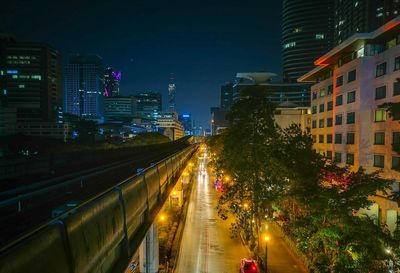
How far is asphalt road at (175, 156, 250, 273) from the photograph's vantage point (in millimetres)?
22734

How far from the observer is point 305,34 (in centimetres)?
16062

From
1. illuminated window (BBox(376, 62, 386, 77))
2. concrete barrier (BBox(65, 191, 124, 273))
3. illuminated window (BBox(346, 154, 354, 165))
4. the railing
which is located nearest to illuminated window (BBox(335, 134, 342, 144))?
illuminated window (BBox(346, 154, 354, 165))

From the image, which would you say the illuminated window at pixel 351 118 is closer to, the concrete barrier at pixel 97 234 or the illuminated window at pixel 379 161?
the illuminated window at pixel 379 161

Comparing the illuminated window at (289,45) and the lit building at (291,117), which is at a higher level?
the illuminated window at (289,45)

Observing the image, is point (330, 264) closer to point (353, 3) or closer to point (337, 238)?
point (337, 238)

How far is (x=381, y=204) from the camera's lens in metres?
30.8

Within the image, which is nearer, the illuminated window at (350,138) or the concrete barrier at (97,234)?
the concrete barrier at (97,234)

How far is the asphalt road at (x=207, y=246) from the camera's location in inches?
895

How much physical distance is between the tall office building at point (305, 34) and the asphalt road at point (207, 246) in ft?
440

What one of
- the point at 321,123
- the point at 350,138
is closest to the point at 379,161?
the point at 350,138

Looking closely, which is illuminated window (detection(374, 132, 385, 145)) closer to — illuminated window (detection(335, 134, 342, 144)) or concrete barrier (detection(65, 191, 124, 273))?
illuminated window (detection(335, 134, 342, 144))

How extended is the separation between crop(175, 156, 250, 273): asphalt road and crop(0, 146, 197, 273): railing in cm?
1438

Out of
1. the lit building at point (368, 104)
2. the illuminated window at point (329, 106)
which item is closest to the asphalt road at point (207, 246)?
the lit building at point (368, 104)

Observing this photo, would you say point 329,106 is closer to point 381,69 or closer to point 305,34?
point 381,69
